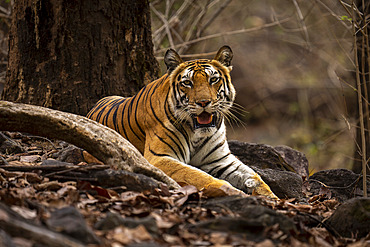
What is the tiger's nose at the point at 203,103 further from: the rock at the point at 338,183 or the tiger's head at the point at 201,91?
the rock at the point at 338,183

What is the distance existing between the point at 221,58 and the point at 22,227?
3417 millimetres

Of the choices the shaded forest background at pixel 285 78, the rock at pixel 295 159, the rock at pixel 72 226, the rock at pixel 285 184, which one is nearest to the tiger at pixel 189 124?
the rock at pixel 285 184

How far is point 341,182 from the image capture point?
5363 millimetres

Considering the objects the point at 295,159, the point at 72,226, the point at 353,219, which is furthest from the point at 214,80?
the point at 72,226

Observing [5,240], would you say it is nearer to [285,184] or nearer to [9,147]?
[9,147]

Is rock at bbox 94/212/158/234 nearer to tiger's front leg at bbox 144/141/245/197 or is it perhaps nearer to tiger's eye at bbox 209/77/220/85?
tiger's front leg at bbox 144/141/245/197

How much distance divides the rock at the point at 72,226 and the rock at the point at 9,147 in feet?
9.22

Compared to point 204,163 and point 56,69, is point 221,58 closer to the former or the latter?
point 204,163

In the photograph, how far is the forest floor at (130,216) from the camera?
2166mm

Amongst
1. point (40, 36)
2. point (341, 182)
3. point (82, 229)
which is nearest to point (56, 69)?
point (40, 36)

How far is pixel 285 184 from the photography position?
481cm

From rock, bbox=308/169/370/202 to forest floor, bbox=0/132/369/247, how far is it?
1.40 meters

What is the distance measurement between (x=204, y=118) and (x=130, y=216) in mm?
2075

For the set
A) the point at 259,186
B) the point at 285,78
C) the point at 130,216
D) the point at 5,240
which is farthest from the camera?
the point at 285,78
